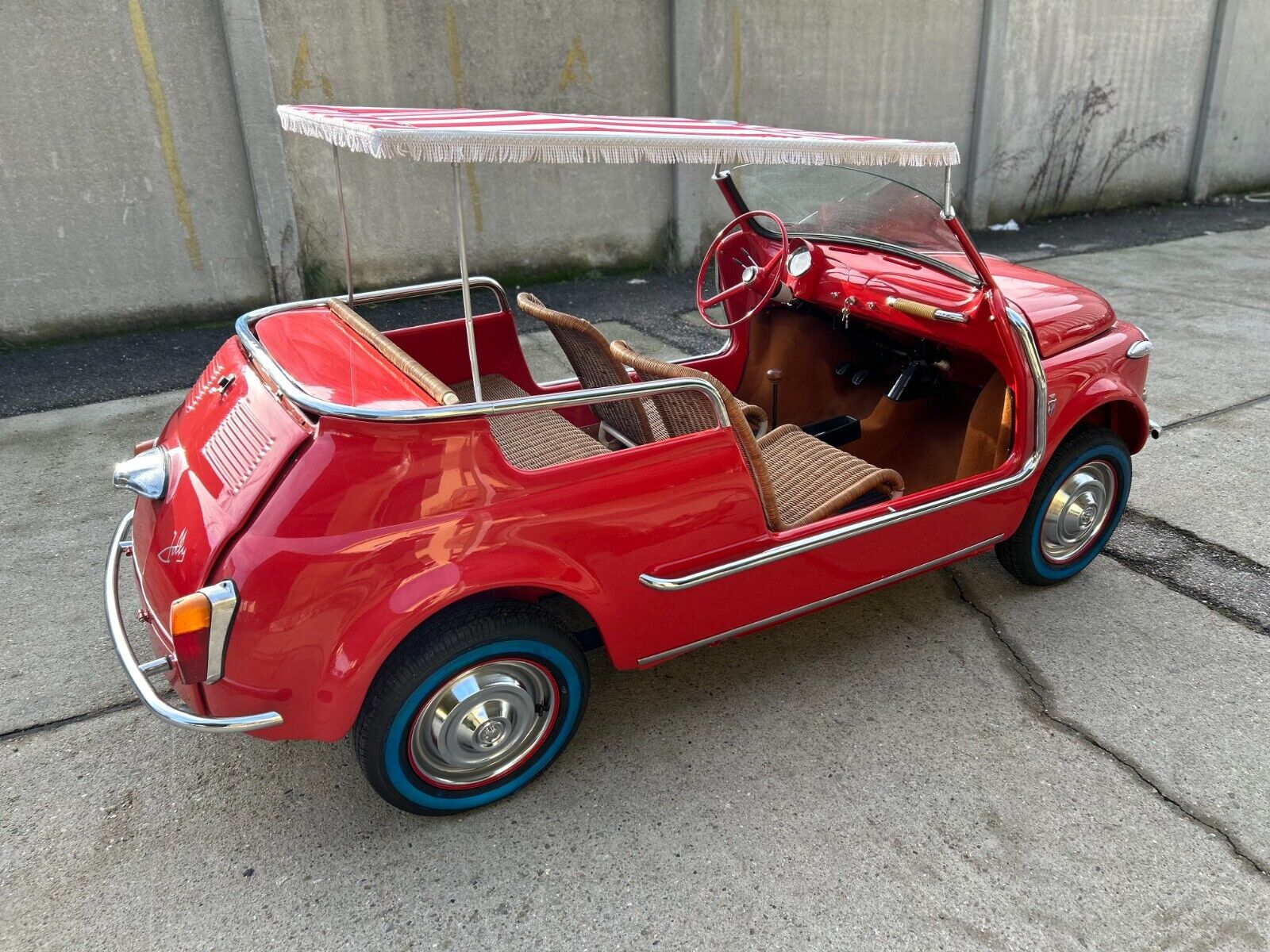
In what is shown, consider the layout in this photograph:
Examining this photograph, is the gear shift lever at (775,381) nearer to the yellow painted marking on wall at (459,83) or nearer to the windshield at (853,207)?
the windshield at (853,207)

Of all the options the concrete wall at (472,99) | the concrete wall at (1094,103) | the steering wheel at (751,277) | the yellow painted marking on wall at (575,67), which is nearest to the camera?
the steering wheel at (751,277)

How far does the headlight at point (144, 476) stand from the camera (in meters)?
2.37

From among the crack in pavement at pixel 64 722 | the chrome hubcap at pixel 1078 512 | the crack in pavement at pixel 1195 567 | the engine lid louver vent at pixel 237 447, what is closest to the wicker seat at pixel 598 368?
the engine lid louver vent at pixel 237 447

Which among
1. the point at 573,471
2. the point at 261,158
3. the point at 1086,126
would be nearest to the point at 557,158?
the point at 573,471

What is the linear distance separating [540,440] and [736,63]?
21.2 ft

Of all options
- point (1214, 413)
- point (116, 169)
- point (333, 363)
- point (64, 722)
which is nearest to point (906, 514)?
point (333, 363)

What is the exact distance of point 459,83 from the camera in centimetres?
710

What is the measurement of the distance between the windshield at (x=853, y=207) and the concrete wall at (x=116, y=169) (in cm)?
468

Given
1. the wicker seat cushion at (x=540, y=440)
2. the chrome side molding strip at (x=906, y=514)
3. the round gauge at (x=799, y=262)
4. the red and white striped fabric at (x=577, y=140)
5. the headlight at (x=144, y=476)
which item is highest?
the red and white striped fabric at (x=577, y=140)

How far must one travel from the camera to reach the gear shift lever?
376 cm

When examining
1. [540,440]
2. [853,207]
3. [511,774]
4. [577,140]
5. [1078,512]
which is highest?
[577,140]

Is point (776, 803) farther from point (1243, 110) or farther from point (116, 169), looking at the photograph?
point (1243, 110)

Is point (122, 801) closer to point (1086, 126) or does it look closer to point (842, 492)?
point (842, 492)

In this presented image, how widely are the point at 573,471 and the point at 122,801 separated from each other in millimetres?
1578
